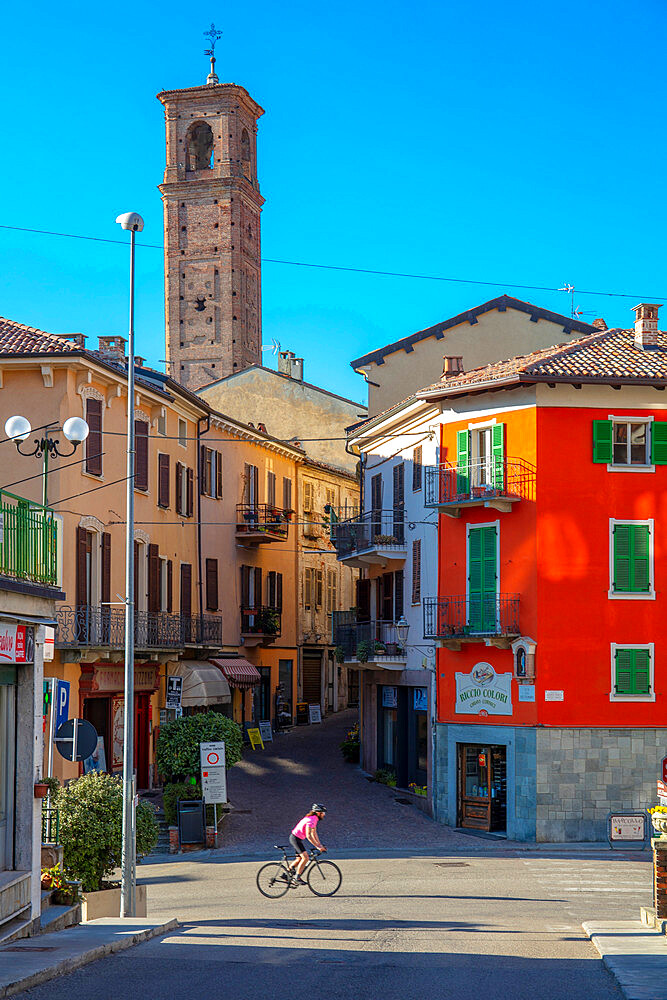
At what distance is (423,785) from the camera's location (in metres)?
37.4

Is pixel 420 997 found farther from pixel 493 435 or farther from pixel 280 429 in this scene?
pixel 280 429

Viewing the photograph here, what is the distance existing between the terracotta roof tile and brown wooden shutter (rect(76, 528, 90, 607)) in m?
10.1

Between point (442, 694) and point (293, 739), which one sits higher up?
point (442, 694)

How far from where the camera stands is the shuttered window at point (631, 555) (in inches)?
1292

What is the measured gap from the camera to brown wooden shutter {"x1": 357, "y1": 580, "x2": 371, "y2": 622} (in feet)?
143

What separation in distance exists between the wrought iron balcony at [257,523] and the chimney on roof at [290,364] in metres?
17.3

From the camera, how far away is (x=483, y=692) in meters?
33.4

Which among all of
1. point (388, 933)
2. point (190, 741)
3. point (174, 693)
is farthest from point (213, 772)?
point (388, 933)

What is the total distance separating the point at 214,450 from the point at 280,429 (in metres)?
11.5

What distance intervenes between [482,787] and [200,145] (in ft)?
203

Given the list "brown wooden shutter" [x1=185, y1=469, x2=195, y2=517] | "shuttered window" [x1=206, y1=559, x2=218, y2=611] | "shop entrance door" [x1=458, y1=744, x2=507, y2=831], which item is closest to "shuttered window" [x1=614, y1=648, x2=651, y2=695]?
"shop entrance door" [x1=458, y1=744, x2=507, y2=831]

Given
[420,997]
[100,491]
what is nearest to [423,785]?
[100,491]

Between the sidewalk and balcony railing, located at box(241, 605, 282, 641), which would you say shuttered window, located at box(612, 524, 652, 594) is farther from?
balcony railing, located at box(241, 605, 282, 641)

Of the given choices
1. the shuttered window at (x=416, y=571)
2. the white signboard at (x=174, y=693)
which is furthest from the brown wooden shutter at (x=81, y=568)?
the shuttered window at (x=416, y=571)
